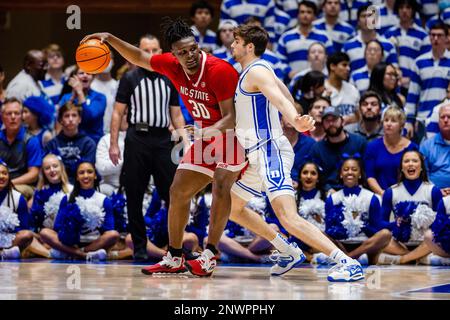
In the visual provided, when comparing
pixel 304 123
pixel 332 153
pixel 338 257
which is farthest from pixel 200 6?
pixel 338 257

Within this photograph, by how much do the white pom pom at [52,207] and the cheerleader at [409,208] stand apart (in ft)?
10.7

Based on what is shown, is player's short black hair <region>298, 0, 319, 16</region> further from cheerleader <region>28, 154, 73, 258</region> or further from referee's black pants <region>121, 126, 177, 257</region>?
Answer: cheerleader <region>28, 154, 73, 258</region>

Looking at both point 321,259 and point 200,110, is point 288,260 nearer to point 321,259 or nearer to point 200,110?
point 200,110

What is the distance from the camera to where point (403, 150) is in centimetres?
922

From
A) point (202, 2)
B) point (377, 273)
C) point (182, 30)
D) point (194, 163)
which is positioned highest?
point (202, 2)

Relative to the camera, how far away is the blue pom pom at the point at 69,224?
898 cm

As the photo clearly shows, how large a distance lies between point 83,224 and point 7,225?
74cm

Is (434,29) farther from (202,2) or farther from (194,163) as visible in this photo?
(194,163)

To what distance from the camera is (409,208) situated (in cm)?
866

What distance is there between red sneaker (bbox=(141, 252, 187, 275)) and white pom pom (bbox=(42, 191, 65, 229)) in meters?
2.55

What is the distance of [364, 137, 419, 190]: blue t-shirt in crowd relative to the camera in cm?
921

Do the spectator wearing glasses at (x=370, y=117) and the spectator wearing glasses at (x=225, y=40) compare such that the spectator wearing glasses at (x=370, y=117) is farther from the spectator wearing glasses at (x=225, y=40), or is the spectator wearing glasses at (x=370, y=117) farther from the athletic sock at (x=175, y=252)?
the athletic sock at (x=175, y=252)
